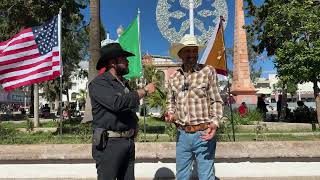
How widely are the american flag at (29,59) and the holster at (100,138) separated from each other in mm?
5863

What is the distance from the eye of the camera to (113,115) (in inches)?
190

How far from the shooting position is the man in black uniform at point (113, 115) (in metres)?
4.77

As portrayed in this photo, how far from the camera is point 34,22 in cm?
2430

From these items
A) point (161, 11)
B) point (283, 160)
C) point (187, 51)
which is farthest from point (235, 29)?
point (187, 51)

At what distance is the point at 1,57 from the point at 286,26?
13.6 meters

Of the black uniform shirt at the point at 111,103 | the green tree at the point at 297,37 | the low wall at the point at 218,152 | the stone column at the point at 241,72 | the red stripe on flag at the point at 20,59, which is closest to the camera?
the black uniform shirt at the point at 111,103

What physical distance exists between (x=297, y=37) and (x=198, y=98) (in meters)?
16.8

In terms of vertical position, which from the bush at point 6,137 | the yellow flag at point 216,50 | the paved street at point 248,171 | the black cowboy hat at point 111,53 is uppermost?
the yellow flag at point 216,50

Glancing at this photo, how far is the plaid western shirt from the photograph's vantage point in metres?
5.31

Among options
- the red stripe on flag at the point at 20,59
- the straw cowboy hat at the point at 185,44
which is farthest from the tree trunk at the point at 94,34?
the straw cowboy hat at the point at 185,44

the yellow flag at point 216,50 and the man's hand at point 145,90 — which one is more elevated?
the yellow flag at point 216,50

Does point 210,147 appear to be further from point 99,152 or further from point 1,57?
point 1,57

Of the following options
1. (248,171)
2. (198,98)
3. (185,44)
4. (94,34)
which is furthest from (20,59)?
(198,98)

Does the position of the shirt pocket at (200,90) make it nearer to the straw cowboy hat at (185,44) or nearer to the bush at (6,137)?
the straw cowboy hat at (185,44)
